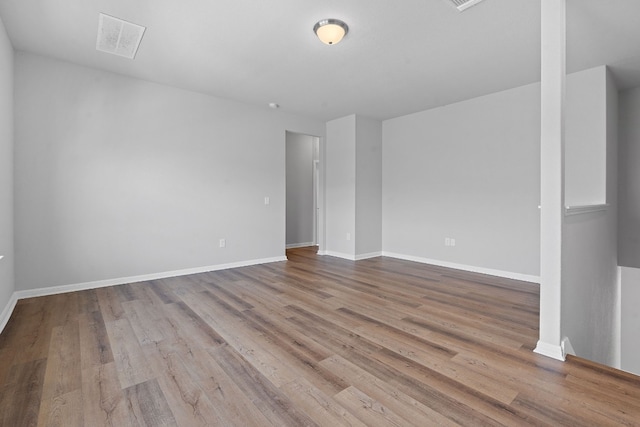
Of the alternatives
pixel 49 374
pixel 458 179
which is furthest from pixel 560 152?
pixel 49 374

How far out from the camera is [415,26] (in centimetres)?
275

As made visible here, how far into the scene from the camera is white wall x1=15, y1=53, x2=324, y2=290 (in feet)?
11.1

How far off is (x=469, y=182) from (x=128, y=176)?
189 inches

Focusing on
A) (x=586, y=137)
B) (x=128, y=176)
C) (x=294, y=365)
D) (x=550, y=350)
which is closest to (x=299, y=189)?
(x=128, y=176)

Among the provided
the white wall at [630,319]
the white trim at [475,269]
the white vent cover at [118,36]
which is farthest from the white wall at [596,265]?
the white vent cover at [118,36]

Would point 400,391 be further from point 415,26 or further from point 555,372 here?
point 415,26

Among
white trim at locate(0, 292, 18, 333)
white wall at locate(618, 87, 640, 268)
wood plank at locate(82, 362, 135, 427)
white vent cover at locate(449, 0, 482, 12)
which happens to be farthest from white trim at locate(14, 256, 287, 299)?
white wall at locate(618, 87, 640, 268)

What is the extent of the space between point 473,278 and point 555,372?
244cm

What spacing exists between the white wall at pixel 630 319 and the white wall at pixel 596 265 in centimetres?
15

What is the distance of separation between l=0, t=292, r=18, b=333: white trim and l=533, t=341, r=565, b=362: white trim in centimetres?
414

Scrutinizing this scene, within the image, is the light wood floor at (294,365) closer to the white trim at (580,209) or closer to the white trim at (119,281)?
the white trim at (119,281)

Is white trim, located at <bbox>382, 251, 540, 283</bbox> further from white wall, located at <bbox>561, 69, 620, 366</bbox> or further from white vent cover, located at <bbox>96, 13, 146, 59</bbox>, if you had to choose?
white vent cover, located at <bbox>96, 13, 146, 59</bbox>

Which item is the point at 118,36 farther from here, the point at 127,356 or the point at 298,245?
the point at 298,245

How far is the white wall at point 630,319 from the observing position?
406 centimetres
